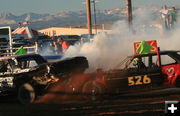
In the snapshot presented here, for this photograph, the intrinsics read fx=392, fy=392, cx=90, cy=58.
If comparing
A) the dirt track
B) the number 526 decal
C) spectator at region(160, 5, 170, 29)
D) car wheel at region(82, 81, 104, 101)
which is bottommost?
the dirt track

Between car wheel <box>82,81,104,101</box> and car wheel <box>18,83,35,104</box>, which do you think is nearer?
car wheel <box>82,81,104,101</box>

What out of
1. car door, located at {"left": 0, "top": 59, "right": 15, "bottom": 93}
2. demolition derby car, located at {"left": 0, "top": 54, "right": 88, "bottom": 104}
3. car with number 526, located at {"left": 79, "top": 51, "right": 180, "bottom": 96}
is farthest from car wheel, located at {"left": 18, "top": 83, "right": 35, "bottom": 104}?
car with number 526, located at {"left": 79, "top": 51, "right": 180, "bottom": 96}

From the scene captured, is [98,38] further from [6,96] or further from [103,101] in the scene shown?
[103,101]

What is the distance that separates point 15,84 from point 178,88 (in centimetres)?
477

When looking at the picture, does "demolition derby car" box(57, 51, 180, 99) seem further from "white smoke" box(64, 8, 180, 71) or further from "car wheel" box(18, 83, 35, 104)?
"white smoke" box(64, 8, 180, 71)

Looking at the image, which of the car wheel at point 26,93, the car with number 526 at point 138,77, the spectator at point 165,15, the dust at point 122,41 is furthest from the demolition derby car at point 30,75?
the spectator at point 165,15

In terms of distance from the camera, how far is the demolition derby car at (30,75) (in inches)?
428

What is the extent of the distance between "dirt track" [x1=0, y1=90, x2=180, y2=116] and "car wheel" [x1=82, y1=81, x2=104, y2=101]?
229mm

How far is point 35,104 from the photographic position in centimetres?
1041

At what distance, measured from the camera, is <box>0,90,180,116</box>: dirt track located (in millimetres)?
8172

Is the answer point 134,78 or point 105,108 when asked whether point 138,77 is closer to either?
point 134,78

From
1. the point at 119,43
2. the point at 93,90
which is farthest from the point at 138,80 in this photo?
the point at 119,43

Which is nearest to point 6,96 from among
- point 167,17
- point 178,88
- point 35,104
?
point 35,104

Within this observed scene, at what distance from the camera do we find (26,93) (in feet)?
35.9
